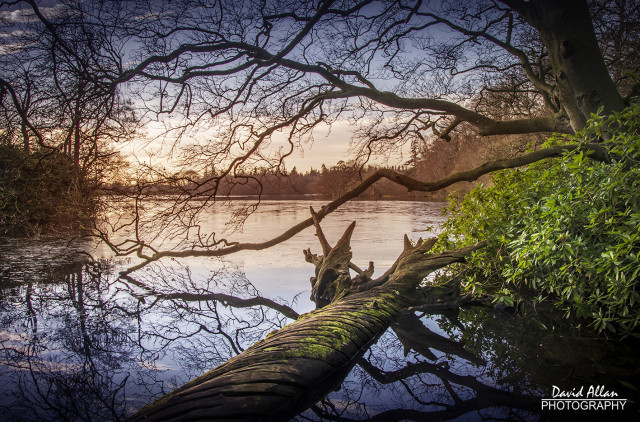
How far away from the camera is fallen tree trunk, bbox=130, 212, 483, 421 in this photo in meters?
2.17

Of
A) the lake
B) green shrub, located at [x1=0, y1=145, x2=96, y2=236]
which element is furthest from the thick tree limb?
green shrub, located at [x1=0, y1=145, x2=96, y2=236]

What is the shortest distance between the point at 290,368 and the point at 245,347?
162cm

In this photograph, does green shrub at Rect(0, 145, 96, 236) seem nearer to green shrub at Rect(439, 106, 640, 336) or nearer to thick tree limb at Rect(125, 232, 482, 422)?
thick tree limb at Rect(125, 232, 482, 422)

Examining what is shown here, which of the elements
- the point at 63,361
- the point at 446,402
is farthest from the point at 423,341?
the point at 63,361

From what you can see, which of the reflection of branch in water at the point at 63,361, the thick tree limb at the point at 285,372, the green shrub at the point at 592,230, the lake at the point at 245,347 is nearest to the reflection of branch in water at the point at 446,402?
the lake at the point at 245,347

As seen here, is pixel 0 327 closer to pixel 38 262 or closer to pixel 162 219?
pixel 162 219

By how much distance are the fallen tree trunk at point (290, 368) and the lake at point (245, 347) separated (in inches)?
5.9

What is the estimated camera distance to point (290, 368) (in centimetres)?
269

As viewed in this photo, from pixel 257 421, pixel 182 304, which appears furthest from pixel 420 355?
pixel 182 304

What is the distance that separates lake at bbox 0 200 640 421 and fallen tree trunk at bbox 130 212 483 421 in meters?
0.15

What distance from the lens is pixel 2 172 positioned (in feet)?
24.7

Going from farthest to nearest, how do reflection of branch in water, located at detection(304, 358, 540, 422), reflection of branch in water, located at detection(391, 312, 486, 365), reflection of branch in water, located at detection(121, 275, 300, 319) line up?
1. reflection of branch in water, located at detection(121, 275, 300, 319)
2. reflection of branch in water, located at detection(391, 312, 486, 365)
3. reflection of branch in water, located at detection(304, 358, 540, 422)

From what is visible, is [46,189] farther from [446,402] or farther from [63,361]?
[446,402]

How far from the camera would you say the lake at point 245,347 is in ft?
9.07
